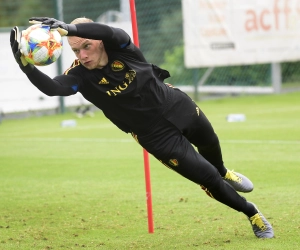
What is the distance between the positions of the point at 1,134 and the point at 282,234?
10.6 meters

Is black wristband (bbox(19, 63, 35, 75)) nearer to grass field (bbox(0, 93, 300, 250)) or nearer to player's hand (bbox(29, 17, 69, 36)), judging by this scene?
player's hand (bbox(29, 17, 69, 36))

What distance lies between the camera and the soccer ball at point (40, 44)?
5.32m

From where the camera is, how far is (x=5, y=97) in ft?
63.1

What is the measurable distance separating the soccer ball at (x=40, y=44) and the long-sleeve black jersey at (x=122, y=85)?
0.81ft

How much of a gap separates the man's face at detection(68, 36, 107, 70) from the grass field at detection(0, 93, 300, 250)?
5.16ft

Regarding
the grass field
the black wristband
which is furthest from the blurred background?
the black wristband

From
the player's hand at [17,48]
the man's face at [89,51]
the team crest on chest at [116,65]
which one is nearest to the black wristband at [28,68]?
the player's hand at [17,48]

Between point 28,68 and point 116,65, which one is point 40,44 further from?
point 116,65

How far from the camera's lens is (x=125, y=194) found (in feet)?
28.7

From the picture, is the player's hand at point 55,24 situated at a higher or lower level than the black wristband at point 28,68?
higher

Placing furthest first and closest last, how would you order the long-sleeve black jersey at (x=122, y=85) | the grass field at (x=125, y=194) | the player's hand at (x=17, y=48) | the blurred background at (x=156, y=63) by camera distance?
1. the blurred background at (x=156, y=63)
2. the grass field at (x=125, y=194)
3. the long-sleeve black jersey at (x=122, y=85)
4. the player's hand at (x=17, y=48)

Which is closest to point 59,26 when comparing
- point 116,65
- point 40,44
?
point 40,44

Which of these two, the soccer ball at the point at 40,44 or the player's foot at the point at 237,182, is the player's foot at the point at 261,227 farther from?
the soccer ball at the point at 40,44

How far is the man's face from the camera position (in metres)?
5.75
